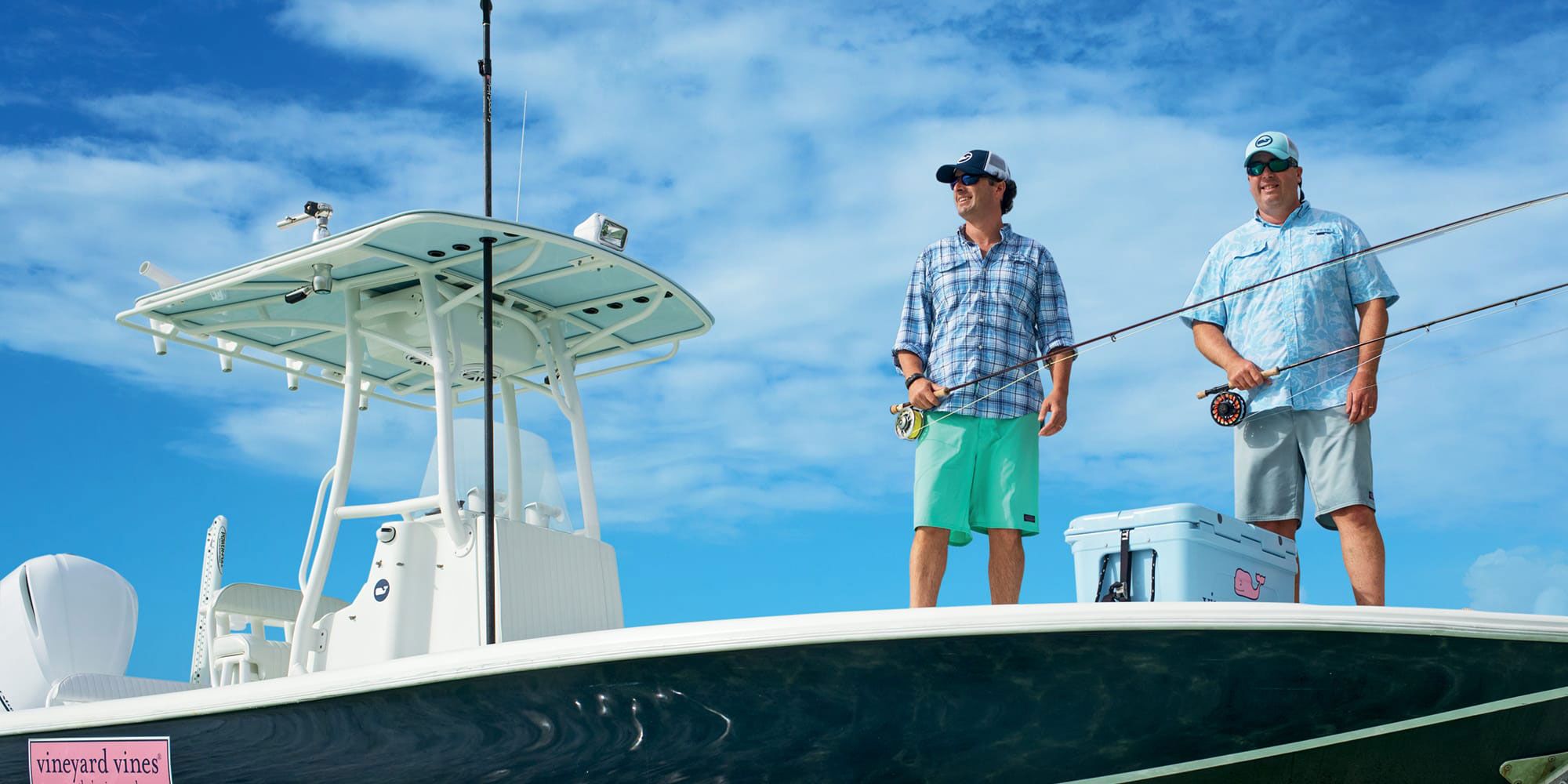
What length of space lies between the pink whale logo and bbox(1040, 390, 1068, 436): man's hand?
89 cm

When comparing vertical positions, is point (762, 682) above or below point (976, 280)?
below

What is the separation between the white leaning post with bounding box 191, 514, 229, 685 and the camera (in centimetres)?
764

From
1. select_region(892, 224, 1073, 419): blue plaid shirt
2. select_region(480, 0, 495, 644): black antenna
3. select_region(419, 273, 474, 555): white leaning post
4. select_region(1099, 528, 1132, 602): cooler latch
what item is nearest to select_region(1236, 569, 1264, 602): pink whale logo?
select_region(1099, 528, 1132, 602): cooler latch

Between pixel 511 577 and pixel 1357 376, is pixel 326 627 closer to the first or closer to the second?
pixel 511 577

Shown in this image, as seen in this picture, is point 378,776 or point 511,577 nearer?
point 378,776

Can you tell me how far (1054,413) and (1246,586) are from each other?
93cm

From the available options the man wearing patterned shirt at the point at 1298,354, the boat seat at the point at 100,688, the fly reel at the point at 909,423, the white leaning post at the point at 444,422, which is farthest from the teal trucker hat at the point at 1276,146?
the boat seat at the point at 100,688

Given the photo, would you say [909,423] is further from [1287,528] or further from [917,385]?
[1287,528]

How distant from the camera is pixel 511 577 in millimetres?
5477

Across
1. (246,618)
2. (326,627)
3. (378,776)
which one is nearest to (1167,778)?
(378,776)

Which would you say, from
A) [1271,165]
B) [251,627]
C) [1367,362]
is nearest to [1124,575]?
[1367,362]

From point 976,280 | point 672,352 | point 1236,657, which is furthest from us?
point 672,352

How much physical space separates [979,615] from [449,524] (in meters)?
2.57

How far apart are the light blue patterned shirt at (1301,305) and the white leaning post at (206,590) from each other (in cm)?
537
